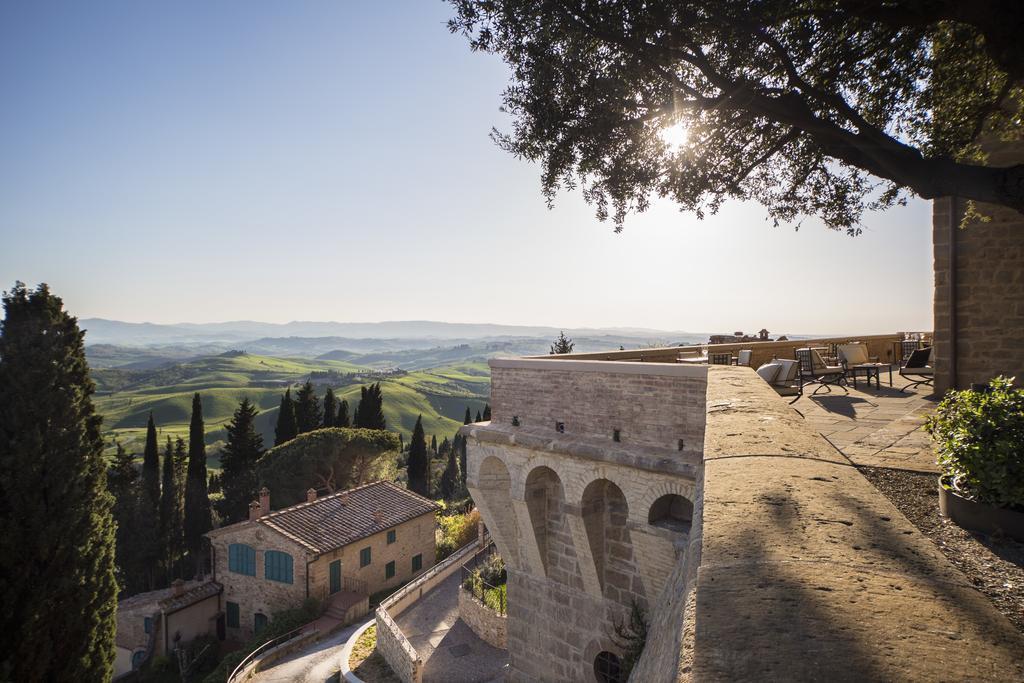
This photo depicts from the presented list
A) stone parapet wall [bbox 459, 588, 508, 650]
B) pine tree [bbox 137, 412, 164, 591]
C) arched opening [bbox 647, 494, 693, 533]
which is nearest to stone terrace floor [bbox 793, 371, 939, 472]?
arched opening [bbox 647, 494, 693, 533]

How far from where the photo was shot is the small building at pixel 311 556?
81.0ft

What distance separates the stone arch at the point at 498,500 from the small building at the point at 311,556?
15976 mm

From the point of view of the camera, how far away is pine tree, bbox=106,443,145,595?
32938mm

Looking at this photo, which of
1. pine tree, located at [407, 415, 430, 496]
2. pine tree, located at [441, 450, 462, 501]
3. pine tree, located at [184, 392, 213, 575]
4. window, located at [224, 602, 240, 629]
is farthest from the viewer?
pine tree, located at [441, 450, 462, 501]

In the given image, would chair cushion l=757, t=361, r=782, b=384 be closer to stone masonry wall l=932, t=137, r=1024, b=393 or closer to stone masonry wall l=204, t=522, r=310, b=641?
stone masonry wall l=932, t=137, r=1024, b=393

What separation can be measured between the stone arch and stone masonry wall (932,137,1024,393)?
9.04m

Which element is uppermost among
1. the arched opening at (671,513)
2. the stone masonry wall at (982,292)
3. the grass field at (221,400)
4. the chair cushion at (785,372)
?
the stone masonry wall at (982,292)

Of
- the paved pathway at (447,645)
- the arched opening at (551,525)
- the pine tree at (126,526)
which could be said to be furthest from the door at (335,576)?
the arched opening at (551,525)

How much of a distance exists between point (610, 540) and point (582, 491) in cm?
144

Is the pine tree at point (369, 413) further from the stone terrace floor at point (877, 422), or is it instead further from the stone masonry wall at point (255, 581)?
the stone terrace floor at point (877, 422)

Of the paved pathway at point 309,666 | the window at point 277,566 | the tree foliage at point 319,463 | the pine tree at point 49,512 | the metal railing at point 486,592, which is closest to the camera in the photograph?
the pine tree at point 49,512

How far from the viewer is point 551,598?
1191 centimetres

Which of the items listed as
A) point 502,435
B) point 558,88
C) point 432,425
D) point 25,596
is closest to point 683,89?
point 558,88

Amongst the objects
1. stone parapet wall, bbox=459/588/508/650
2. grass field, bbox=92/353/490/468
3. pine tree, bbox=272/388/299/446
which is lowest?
grass field, bbox=92/353/490/468
